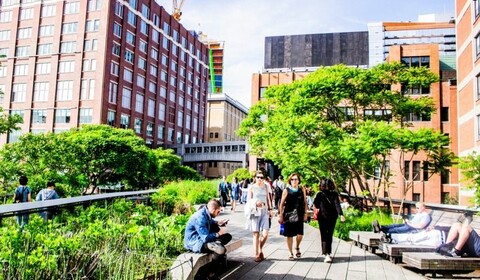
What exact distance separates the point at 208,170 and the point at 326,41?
1905 inches

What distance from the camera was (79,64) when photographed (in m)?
55.4

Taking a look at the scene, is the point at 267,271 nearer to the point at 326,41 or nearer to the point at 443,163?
the point at 443,163

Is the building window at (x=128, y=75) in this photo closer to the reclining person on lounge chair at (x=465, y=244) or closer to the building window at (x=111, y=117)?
the building window at (x=111, y=117)

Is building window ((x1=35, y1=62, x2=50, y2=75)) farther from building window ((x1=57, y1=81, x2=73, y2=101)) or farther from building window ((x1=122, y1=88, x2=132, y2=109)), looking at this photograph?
building window ((x1=122, y1=88, x2=132, y2=109))

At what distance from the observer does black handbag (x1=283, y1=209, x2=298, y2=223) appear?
7.87 m

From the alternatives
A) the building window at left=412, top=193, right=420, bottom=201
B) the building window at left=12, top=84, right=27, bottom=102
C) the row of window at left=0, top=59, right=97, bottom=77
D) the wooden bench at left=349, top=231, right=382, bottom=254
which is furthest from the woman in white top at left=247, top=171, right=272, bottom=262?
the building window at left=12, top=84, right=27, bottom=102

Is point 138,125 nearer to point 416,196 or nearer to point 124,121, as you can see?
point 124,121

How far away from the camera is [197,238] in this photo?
19.2ft

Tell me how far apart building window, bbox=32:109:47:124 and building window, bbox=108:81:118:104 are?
9.75 meters

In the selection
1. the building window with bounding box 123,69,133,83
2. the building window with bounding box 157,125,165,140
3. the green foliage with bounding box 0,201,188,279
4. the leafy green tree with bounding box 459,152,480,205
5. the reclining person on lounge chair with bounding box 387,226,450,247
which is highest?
the building window with bounding box 123,69,133,83

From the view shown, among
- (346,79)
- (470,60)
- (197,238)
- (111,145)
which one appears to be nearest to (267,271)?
(197,238)

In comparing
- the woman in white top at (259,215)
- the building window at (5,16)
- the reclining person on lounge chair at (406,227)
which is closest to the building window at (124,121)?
the building window at (5,16)

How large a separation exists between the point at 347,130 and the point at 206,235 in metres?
15.8

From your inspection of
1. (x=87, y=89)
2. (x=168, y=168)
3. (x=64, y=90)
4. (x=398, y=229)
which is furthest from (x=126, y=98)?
(x=398, y=229)
